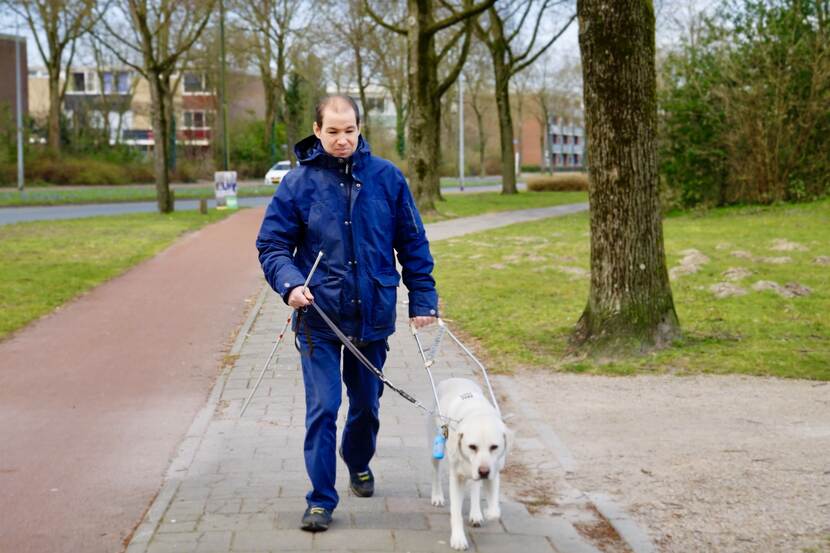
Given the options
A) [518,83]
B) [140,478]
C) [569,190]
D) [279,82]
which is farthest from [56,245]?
[518,83]

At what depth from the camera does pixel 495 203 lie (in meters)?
38.4

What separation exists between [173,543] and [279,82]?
52555mm

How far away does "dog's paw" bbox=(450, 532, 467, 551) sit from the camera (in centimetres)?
463

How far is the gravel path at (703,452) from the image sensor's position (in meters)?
5.02

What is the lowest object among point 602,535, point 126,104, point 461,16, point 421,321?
point 602,535

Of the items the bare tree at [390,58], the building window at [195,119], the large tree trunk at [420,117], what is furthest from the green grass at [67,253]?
the building window at [195,119]

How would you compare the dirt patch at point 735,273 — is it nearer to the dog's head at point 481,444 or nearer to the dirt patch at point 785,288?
the dirt patch at point 785,288

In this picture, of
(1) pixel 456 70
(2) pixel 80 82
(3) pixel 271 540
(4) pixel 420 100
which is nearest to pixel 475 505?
(3) pixel 271 540

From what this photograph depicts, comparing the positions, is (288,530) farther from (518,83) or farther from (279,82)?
(518,83)

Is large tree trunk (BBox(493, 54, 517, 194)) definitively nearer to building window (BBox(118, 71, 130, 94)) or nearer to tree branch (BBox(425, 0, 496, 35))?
tree branch (BBox(425, 0, 496, 35))

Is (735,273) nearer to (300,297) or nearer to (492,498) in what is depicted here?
(492,498)

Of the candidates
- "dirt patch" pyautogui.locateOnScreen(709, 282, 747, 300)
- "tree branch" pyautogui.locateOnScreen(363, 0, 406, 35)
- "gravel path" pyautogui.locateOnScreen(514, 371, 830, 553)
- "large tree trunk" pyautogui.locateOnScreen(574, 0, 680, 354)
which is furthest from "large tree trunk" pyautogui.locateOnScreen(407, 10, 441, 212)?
"gravel path" pyautogui.locateOnScreen(514, 371, 830, 553)

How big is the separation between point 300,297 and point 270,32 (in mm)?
49095

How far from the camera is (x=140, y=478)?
6.05 metres
